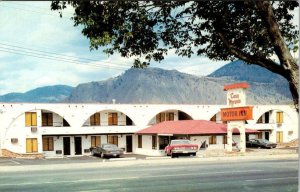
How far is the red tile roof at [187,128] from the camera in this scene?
4438 centimetres

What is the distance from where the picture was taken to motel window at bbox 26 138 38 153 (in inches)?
1738

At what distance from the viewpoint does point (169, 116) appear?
5262 centimetres

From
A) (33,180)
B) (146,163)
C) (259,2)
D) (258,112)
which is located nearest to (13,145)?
(146,163)

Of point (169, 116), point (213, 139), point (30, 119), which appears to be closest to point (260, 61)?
point (30, 119)

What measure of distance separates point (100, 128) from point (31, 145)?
771 centimetres

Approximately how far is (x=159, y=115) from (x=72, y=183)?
103ft

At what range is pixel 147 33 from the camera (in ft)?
38.9

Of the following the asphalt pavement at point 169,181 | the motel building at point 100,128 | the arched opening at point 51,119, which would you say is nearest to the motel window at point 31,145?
the motel building at point 100,128

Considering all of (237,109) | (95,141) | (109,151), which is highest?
(237,109)

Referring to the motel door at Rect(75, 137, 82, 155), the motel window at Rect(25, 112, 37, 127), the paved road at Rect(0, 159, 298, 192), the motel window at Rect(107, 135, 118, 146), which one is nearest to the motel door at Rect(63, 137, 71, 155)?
the motel door at Rect(75, 137, 82, 155)

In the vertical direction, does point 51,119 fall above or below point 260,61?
below

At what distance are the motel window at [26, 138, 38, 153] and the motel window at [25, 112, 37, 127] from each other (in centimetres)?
150

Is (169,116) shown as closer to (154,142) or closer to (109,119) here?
(154,142)

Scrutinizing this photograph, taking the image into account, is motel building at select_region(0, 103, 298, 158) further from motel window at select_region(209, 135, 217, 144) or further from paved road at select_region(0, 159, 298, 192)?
paved road at select_region(0, 159, 298, 192)
